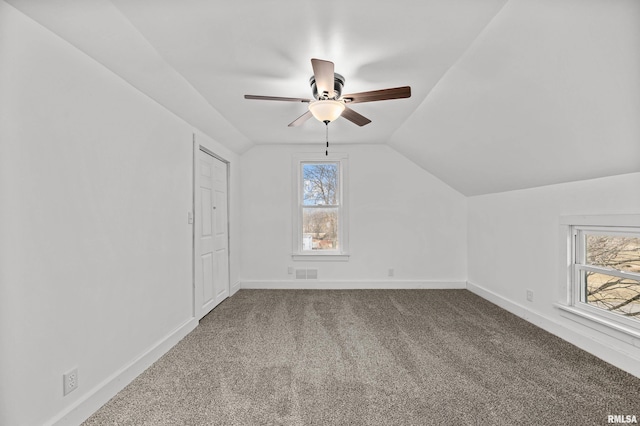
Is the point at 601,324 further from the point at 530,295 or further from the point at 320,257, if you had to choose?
the point at 320,257

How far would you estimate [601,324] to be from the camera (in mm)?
2402

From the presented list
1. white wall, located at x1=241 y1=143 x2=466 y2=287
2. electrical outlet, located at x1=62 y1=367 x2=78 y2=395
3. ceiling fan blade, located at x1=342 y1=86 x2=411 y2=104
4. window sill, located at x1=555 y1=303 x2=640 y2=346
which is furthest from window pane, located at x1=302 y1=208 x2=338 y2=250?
electrical outlet, located at x1=62 y1=367 x2=78 y2=395

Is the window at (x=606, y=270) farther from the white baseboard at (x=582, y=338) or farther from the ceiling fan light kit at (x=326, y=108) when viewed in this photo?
the ceiling fan light kit at (x=326, y=108)

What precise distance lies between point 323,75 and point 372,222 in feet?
10.6

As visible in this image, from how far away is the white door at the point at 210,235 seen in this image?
3385mm

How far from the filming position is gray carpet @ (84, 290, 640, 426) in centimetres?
179

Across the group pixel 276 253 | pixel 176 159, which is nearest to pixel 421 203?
pixel 276 253

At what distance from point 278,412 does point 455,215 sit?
4.01 metres

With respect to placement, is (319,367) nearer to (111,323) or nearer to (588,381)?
(111,323)

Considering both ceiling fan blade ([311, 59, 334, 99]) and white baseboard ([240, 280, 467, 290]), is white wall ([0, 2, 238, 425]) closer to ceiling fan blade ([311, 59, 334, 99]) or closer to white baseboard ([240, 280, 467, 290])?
ceiling fan blade ([311, 59, 334, 99])

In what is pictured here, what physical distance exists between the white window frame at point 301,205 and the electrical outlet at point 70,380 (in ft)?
10.6

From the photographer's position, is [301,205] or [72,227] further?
[301,205]

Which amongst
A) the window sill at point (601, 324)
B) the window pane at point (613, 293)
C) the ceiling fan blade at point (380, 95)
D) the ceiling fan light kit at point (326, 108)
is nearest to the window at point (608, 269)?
the window pane at point (613, 293)

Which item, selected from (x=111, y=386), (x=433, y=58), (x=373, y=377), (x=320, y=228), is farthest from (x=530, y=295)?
(x=111, y=386)
